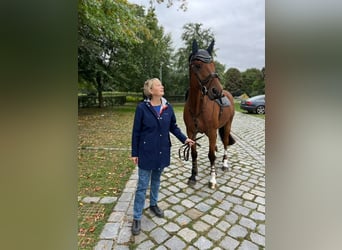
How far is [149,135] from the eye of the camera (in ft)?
5.95

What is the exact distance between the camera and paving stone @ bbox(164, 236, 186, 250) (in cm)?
167

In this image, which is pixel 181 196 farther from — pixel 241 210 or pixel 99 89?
pixel 99 89

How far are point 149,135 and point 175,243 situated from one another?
3.15ft

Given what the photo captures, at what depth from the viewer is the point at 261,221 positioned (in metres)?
2.05

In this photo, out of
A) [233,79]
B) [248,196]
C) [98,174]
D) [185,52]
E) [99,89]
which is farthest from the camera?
[233,79]

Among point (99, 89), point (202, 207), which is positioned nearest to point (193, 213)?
point (202, 207)

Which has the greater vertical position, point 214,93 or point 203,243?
point 214,93

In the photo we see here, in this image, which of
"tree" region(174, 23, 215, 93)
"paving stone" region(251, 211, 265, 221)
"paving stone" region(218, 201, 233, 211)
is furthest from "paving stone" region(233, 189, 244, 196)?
"tree" region(174, 23, 215, 93)

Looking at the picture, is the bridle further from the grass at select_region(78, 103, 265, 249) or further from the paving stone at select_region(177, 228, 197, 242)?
the paving stone at select_region(177, 228, 197, 242)

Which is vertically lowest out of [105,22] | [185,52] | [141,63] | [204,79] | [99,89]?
[204,79]
